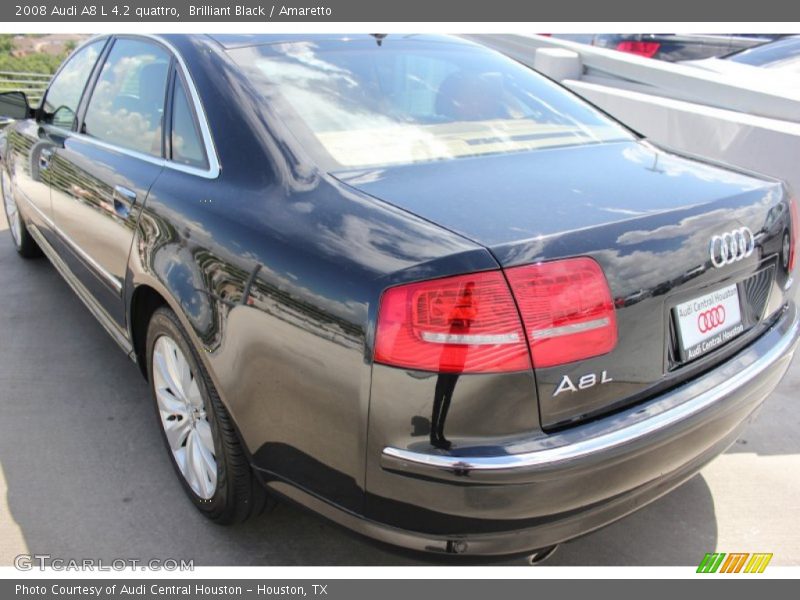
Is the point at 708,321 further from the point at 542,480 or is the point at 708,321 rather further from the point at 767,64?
the point at 767,64

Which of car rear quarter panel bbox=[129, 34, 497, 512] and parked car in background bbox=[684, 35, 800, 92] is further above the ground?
parked car in background bbox=[684, 35, 800, 92]

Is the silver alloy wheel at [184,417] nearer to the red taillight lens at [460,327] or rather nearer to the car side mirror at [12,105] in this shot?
the red taillight lens at [460,327]

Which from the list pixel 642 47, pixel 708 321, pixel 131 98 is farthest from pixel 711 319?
pixel 642 47

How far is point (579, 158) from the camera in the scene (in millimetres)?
2402

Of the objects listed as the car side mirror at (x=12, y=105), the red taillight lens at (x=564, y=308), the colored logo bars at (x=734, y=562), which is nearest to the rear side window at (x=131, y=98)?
the car side mirror at (x=12, y=105)

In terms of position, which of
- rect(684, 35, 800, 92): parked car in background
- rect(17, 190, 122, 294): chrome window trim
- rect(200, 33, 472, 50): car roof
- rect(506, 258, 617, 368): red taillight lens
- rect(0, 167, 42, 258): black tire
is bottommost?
rect(0, 167, 42, 258): black tire

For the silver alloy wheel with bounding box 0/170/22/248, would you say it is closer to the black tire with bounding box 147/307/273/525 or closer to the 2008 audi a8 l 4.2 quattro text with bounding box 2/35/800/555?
the 2008 audi a8 l 4.2 quattro text with bounding box 2/35/800/555

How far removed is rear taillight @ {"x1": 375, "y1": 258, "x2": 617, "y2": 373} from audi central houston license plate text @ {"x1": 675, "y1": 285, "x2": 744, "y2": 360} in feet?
1.44

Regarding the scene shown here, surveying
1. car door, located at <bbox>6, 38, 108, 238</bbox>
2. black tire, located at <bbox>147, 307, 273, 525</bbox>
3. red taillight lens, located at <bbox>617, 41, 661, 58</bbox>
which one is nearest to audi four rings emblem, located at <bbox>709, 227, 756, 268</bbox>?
black tire, located at <bbox>147, 307, 273, 525</bbox>

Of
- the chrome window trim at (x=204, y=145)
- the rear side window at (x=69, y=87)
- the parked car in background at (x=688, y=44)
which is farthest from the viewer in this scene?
the parked car in background at (x=688, y=44)

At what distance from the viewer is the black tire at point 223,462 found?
2.25 metres

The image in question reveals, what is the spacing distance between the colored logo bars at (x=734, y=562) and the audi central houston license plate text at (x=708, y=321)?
80cm

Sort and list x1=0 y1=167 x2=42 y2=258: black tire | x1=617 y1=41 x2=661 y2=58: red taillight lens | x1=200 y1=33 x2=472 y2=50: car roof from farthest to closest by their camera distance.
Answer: x1=617 y1=41 x2=661 y2=58: red taillight lens
x1=0 y1=167 x2=42 y2=258: black tire
x1=200 y1=33 x2=472 y2=50: car roof

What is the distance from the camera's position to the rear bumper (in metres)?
1.69
